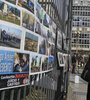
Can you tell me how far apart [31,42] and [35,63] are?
249 millimetres

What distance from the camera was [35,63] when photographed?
1.95 m

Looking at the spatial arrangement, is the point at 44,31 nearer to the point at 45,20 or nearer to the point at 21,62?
the point at 45,20

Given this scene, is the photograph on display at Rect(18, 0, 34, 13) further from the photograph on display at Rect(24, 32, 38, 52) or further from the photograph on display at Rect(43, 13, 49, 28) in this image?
the photograph on display at Rect(43, 13, 49, 28)

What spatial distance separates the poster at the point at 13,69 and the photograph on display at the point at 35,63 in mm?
130

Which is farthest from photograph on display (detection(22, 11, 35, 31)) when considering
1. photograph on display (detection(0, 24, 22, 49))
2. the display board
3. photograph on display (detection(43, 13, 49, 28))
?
photograph on display (detection(43, 13, 49, 28))

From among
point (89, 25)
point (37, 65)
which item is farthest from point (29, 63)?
point (89, 25)

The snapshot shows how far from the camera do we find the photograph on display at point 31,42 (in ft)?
5.63

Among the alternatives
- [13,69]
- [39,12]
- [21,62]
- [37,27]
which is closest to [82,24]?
[39,12]

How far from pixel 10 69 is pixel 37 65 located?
573mm

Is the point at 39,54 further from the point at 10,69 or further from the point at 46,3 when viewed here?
the point at 46,3

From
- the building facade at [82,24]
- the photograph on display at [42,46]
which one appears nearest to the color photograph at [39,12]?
the photograph on display at [42,46]

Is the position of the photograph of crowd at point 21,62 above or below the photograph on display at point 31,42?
below

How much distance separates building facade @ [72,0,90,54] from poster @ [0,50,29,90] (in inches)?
2217

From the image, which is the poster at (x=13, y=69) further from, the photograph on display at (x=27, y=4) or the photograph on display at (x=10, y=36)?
the photograph on display at (x=27, y=4)
